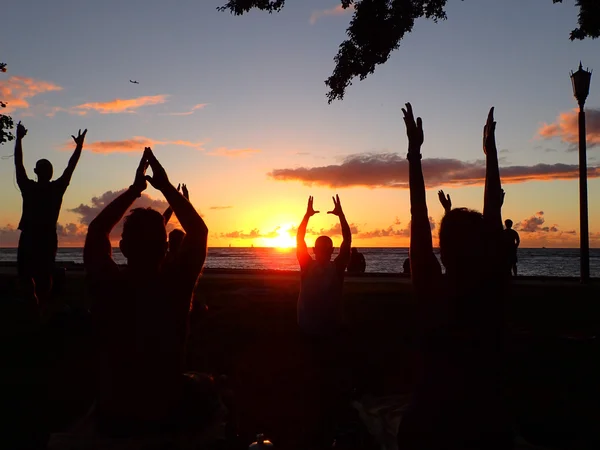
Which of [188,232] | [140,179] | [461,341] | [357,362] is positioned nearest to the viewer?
[461,341]

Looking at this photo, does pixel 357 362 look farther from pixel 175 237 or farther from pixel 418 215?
pixel 418 215

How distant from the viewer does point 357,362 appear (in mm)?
6547

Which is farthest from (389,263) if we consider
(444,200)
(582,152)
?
(444,200)

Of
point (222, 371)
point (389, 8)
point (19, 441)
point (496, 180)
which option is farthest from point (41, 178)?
point (389, 8)

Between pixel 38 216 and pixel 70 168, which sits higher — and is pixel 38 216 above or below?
below

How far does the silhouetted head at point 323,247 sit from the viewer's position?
689 centimetres

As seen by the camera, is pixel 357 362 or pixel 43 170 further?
pixel 43 170

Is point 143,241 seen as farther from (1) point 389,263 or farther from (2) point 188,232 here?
(1) point 389,263

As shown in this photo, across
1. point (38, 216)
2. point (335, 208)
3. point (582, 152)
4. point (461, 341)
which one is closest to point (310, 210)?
point (335, 208)

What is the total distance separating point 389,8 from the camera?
424 inches

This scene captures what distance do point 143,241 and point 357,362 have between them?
164 inches

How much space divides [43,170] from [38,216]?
0.61 m

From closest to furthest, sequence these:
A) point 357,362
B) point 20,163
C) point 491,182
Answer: point 491,182
point 357,362
point 20,163

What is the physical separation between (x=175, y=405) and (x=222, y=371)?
312 cm
